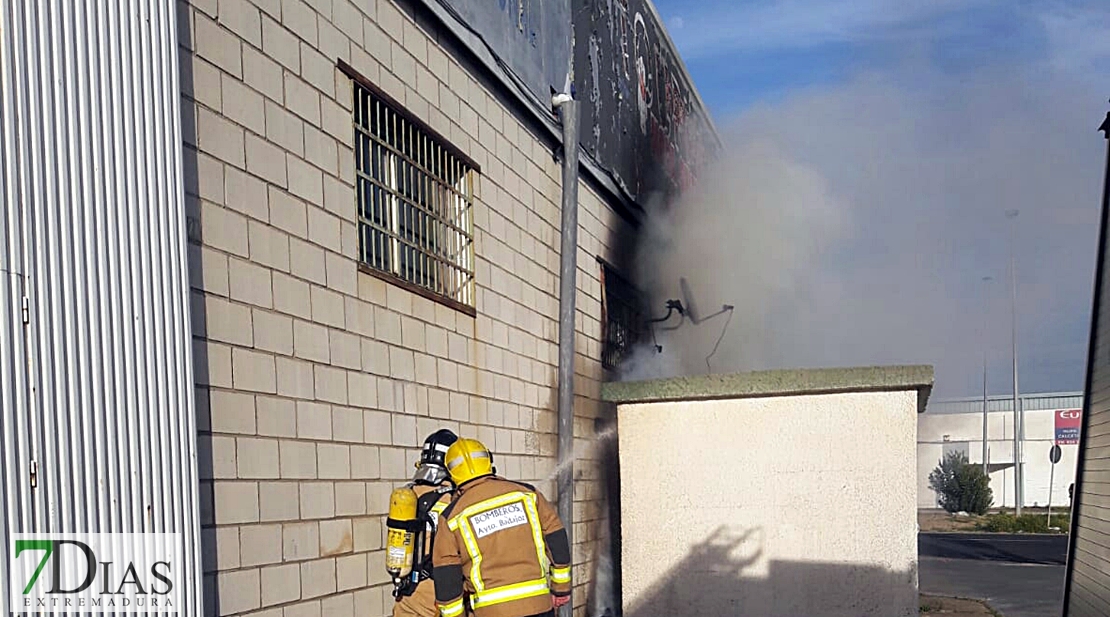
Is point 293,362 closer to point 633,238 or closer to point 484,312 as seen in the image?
point 484,312

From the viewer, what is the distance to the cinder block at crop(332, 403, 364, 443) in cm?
576

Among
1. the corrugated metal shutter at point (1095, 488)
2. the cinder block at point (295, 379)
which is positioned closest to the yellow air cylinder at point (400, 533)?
the cinder block at point (295, 379)

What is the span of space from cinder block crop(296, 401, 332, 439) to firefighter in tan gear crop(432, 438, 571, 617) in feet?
2.01

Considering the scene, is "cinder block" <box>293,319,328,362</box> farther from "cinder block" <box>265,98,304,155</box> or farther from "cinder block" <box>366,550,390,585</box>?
"cinder block" <box>366,550,390,585</box>

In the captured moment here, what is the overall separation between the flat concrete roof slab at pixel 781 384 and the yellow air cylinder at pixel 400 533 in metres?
3.95

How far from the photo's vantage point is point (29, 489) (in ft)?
11.6

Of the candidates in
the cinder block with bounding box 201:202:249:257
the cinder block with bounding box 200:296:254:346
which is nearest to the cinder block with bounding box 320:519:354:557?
the cinder block with bounding box 200:296:254:346

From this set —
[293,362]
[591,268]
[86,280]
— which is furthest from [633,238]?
[86,280]

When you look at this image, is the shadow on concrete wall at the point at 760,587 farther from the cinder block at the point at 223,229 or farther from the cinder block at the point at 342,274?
the cinder block at the point at 223,229

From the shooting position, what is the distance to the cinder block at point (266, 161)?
5.12m

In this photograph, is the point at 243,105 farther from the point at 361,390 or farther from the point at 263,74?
the point at 361,390

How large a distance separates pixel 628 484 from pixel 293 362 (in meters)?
4.89

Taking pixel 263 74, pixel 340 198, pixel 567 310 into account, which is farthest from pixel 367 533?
pixel 567 310

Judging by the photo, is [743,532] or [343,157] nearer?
[343,157]
